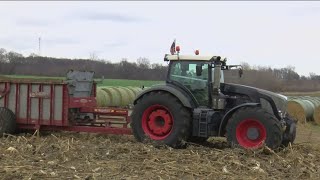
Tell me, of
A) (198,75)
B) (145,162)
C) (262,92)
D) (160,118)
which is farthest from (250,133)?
(145,162)

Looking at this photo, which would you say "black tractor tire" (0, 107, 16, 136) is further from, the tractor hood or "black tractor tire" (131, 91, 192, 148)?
the tractor hood

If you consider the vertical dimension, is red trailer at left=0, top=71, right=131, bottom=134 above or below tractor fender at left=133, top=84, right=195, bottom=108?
below

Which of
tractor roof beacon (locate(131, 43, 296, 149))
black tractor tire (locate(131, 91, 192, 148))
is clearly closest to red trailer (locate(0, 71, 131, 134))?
black tractor tire (locate(131, 91, 192, 148))

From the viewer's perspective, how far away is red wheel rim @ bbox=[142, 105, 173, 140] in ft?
31.7

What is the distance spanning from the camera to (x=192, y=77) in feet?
32.1

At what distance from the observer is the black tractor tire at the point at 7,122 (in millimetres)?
11070

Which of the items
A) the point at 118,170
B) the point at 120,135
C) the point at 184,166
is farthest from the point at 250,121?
the point at 120,135

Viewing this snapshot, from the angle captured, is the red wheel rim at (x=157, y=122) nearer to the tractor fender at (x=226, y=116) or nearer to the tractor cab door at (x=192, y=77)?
the tractor cab door at (x=192, y=77)

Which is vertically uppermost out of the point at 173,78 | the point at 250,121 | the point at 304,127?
the point at 173,78

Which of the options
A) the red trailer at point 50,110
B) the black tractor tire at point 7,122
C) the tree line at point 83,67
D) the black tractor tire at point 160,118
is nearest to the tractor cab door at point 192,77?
the black tractor tire at point 160,118

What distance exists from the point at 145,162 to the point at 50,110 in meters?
4.48

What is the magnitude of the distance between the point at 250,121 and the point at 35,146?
4.18 m

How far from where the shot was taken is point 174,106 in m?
9.45

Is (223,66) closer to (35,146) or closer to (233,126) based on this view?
(233,126)
